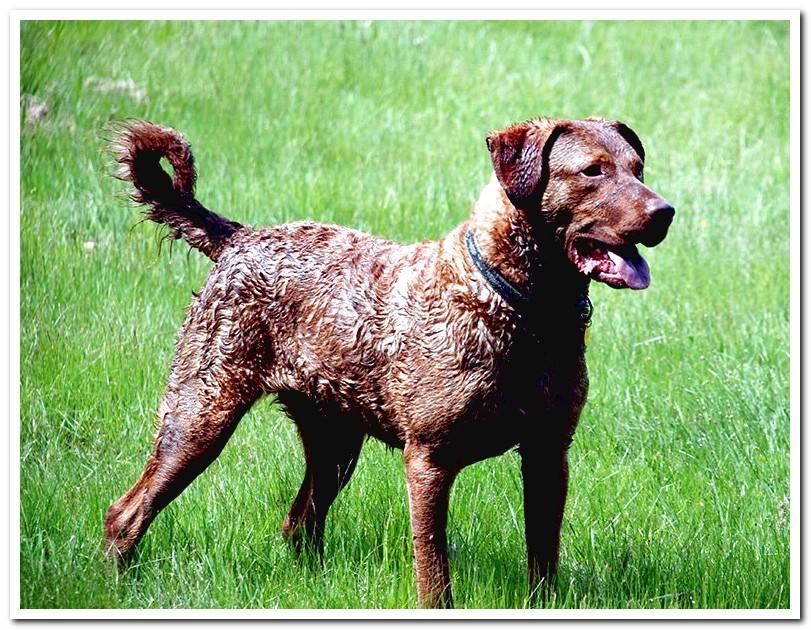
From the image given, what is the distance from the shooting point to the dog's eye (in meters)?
3.82

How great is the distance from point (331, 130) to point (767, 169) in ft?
9.58

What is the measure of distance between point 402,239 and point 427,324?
2.88 meters

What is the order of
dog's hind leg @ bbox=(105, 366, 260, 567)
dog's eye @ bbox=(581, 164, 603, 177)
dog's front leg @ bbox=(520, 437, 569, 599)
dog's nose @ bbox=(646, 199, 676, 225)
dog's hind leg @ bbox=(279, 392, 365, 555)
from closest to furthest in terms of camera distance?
dog's nose @ bbox=(646, 199, 676, 225), dog's eye @ bbox=(581, 164, 603, 177), dog's front leg @ bbox=(520, 437, 569, 599), dog's hind leg @ bbox=(105, 366, 260, 567), dog's hind leg @ bbox=(279, 392, 365, 555)

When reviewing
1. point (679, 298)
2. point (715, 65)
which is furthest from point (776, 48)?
point (679, 298)

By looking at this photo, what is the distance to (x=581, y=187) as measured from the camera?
150 inches

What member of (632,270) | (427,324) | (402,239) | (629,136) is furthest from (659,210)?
(402,239)

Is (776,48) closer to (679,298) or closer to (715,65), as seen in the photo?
(715,65)

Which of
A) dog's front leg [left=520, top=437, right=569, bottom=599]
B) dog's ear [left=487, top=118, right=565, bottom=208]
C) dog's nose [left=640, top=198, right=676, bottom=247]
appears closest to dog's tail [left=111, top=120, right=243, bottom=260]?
dog's ear [left=487, top=118, right=565, bottom=208]

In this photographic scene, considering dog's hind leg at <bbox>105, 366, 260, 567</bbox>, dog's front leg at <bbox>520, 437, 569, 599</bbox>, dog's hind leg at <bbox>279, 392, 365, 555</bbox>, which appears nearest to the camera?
dog's front leg at <bbox>520, 437, 569, 599</bbox>

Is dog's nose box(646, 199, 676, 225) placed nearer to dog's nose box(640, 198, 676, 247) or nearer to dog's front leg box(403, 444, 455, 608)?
dog's nose box(640, 198, 676, 247)

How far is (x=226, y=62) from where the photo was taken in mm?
6426

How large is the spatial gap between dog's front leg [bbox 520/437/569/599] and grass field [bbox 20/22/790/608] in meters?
0.13

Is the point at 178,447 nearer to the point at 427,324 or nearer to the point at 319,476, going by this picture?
the point at 319,476

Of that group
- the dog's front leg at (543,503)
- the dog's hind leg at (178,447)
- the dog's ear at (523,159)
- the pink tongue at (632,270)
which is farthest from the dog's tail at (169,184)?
the pink tongue at (632,270)
